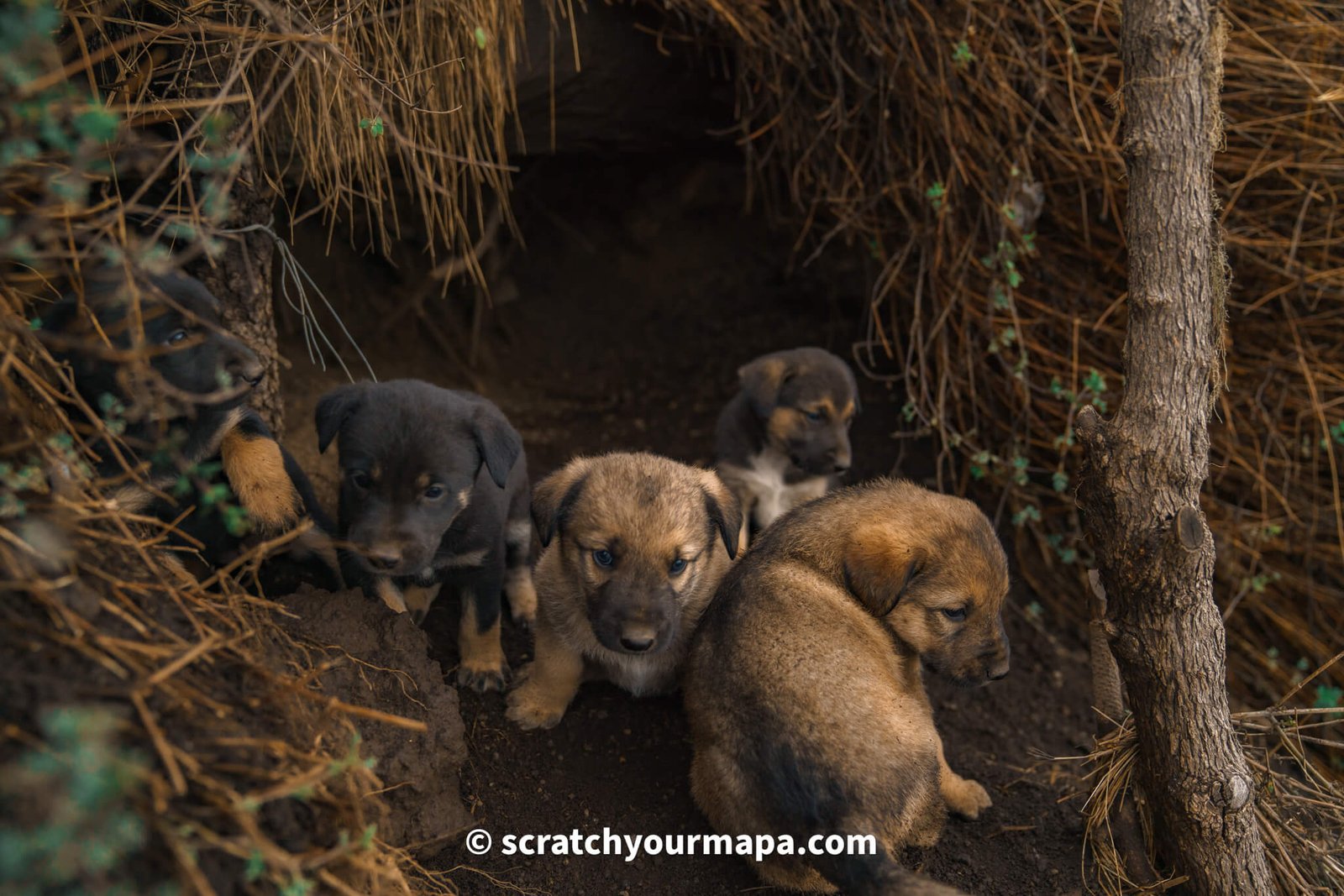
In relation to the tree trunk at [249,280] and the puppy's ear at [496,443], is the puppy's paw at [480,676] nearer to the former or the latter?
the puppy's ear at [496,443]

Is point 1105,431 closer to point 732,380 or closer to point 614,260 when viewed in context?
point 732,380

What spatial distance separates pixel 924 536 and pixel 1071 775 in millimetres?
1313

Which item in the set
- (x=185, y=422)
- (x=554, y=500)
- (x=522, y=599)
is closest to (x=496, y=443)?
(x=554, y=500)

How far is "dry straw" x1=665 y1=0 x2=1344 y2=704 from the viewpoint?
5344mm

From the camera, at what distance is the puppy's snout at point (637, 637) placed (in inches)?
141

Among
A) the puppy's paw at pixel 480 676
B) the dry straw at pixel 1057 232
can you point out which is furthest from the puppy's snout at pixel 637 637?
the dry straw at pixel 1057 232

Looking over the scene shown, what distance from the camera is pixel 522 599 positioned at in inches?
197

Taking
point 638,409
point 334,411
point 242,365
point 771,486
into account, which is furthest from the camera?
point 638,409

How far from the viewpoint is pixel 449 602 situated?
16.1 ft

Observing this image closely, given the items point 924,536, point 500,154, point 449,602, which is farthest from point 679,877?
point 500,154

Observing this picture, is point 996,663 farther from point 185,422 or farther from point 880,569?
point 185,422

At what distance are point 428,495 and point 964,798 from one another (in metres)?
2.33

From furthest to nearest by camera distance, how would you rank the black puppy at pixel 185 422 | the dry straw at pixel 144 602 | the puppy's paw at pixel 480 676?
the puppy's paw at pixel 480 676, the black puppy at pixel 185 422, the dry straw at pixel 144 602

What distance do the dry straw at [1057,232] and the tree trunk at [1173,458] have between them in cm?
186
